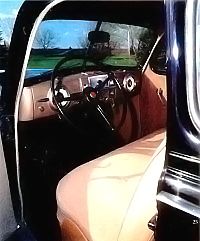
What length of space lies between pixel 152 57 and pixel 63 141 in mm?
782

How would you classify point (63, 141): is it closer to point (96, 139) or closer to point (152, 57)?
point (96, 139)

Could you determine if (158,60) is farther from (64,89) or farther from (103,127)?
(64,89)

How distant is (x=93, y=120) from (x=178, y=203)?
1421mm

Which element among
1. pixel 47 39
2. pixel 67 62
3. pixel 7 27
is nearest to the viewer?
pixel 7 27

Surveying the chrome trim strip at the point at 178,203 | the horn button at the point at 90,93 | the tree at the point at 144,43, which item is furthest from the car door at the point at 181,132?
the tree at the point at 144,43

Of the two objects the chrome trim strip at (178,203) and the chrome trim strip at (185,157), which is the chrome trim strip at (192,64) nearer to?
the chrome trim strip at (185,157)

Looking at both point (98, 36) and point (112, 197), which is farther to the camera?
point (98, 36)

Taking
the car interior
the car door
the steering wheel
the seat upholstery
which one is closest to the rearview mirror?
the car interior

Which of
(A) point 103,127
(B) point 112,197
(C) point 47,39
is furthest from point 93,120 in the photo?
(B) point 112,197

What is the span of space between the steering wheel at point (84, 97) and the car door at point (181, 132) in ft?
3.57

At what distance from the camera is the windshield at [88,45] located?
209cm

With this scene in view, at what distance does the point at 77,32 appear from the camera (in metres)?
2.26

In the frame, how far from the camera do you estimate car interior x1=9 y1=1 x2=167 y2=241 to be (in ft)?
4.69

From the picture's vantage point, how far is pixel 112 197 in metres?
1.42
